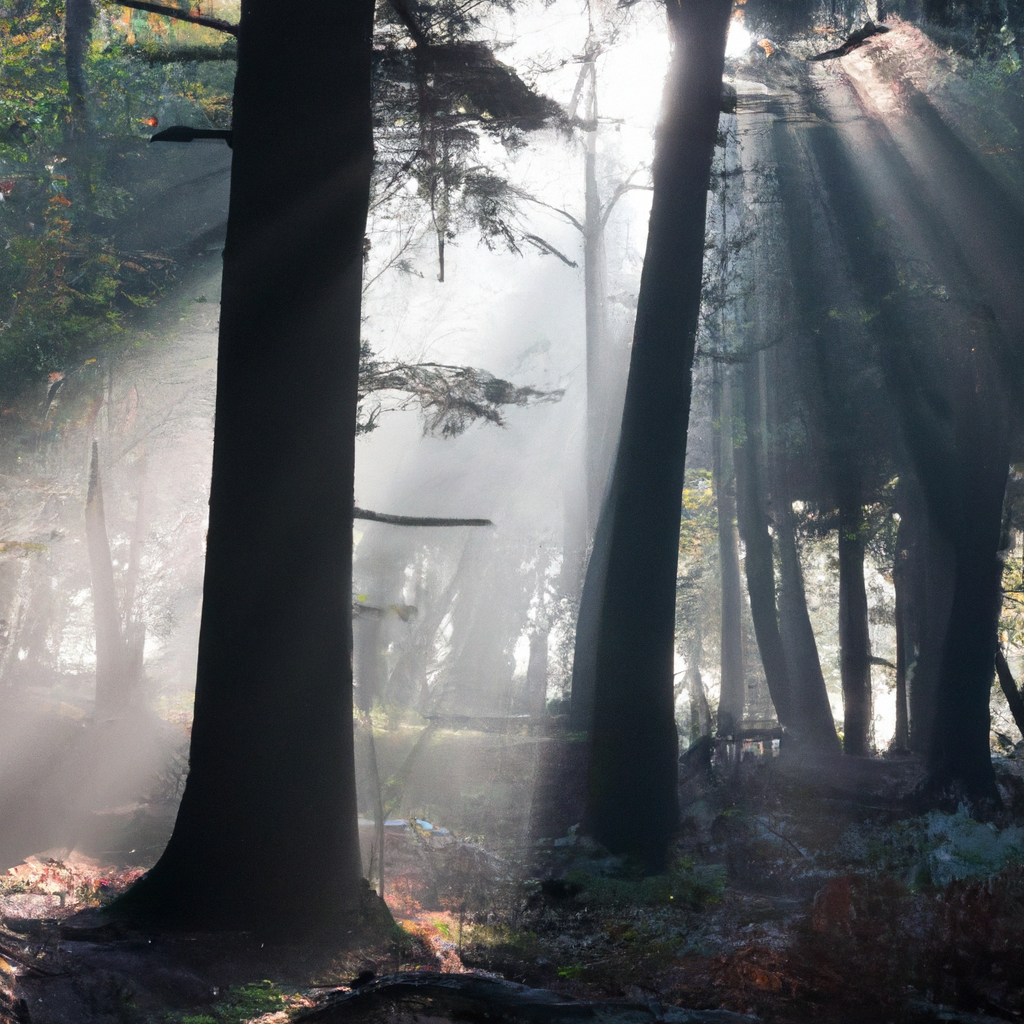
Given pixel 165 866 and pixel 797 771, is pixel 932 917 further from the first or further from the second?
pixel 797 771

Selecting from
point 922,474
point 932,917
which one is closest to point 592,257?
point 922,474

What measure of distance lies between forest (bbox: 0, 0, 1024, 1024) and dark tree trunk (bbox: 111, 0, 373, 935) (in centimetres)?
2

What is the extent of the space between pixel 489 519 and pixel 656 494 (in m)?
4.09

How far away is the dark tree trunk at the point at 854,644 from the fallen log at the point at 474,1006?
40.2 feet

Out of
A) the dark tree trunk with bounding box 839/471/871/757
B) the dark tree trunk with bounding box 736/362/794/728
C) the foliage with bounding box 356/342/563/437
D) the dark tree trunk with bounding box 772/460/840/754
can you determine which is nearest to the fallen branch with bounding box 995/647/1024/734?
the dark tree trunk with bounding box 839/471/871/757

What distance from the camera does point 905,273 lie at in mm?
11570

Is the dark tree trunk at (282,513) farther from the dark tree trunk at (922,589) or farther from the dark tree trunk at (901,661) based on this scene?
the dark tree trunk at (901,661)

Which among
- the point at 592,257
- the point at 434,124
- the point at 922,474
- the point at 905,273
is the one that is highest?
the point at 592,257

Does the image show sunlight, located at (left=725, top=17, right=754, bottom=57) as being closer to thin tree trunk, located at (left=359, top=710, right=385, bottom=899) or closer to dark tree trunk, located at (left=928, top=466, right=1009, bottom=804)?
dark tree trunk, located at (left=928, top=466, right=1009, bottom=804)

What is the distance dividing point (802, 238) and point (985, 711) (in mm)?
7666

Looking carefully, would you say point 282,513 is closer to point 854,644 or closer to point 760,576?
point 760,576

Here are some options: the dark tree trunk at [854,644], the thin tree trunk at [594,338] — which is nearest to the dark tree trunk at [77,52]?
the thin tree trunk at [594,338]

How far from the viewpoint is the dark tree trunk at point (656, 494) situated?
24.6 ft

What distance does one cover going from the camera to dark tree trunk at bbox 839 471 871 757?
1473 centimetres
